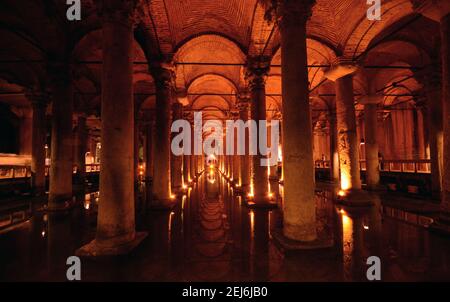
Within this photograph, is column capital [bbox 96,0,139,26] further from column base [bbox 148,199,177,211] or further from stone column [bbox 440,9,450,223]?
stone column [bbox 440,9,450,223]

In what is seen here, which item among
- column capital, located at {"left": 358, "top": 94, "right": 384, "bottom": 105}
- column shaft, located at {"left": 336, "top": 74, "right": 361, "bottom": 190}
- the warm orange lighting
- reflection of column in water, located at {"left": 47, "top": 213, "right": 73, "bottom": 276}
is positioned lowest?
reflection of column in water, located at {"left": 47, "top": 213, "right": 73, "bottom": 276}

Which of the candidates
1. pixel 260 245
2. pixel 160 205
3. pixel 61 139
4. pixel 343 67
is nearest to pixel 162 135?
pixel 160 205

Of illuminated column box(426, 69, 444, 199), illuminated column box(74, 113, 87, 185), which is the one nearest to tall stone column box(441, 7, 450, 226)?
illuminated column box(426, 69, 444, 199)

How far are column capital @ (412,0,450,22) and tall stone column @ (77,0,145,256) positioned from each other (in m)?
8.09

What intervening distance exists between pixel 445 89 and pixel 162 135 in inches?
387

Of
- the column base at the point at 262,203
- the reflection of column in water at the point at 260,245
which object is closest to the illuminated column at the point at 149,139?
the column base at the point at 262,203

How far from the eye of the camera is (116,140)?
5145mm

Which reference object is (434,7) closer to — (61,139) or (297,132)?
(297,132)

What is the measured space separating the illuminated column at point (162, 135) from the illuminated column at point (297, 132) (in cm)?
623

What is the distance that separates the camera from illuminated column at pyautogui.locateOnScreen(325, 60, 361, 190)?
35.7ft

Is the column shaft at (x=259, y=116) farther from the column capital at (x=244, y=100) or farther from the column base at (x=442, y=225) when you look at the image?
the column base at (x=442, y=225)

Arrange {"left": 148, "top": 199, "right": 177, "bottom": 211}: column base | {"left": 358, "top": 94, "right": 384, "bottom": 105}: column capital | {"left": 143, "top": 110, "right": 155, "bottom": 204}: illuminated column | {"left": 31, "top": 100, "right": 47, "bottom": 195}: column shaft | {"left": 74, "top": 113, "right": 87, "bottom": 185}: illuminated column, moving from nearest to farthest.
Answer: {"left": 148, "top": 199, "right": 177, "bottom": 211}: column base < {"left": 31, "top": 100, "right": 47, "bottom": 195}: column shaft < {"left": 358, "top": 94, "right": 384, "bottom": 105}: column capital < {"left": 74, "top": 113, "right": 87, "bottom": 185}: illuminated column < {"left": 143, "top": 110, "right": 155, "bottom": 204}: illuminated column
